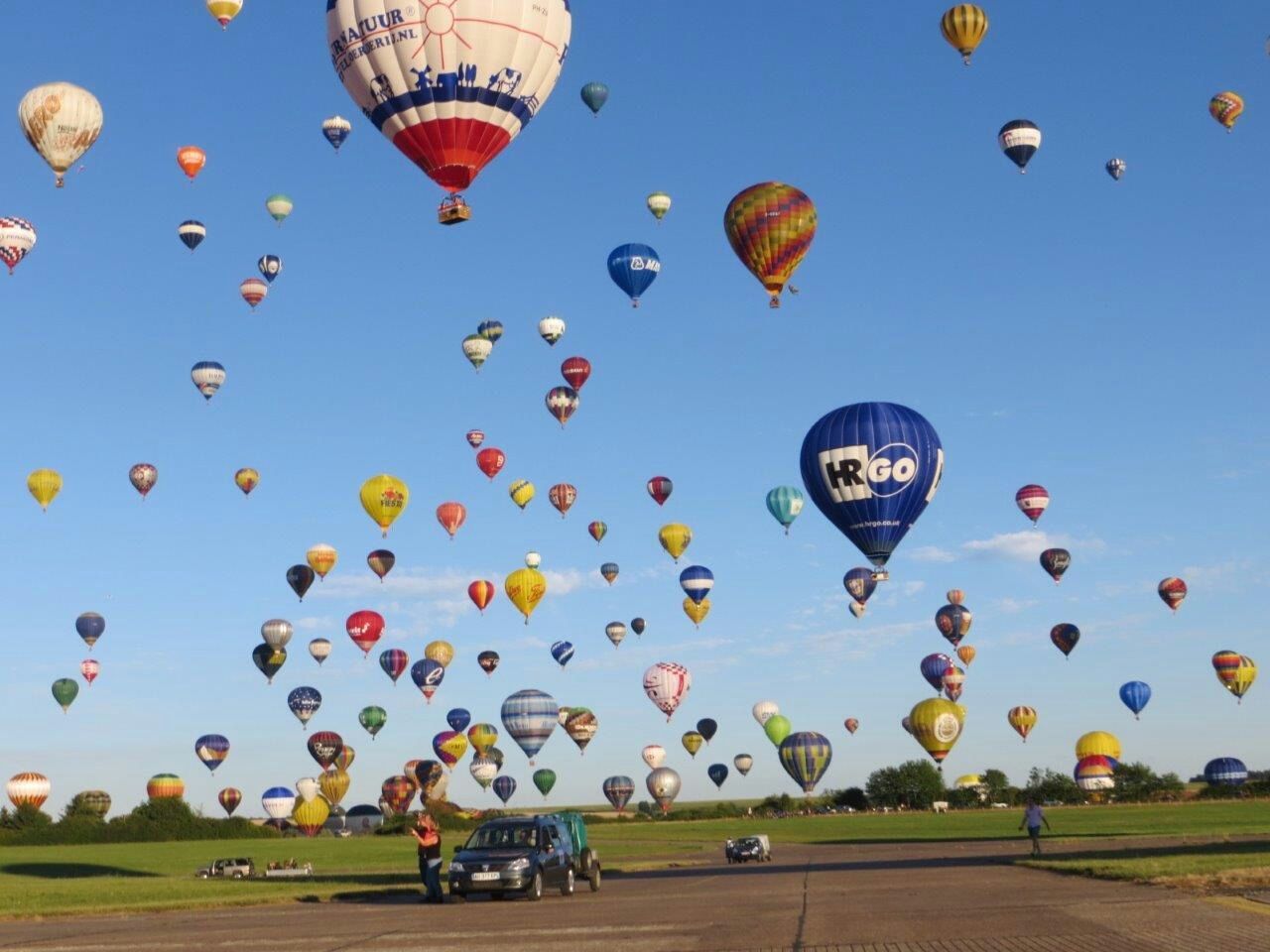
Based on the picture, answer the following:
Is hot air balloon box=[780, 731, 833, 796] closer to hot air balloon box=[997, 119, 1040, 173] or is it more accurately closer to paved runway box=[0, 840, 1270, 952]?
hot air balloon box=[997, 119, 1040, 173]

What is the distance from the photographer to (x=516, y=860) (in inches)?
1144

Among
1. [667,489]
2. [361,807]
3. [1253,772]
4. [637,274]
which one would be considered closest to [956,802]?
[1253,772]

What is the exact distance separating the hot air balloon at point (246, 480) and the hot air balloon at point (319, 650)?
13249 mm

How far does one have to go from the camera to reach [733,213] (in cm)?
5978

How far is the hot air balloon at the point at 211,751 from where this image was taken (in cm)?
10694

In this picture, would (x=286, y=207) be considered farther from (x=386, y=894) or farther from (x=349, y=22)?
(x=386, y=894)

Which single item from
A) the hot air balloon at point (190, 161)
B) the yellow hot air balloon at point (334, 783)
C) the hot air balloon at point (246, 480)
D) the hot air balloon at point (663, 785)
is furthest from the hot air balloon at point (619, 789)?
the hot air balloon at point (190, 161)

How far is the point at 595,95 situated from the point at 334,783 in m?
58.5

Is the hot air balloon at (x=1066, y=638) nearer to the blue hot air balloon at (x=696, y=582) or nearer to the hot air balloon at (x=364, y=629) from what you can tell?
the blue hot air balloon at (x=696, y=582)

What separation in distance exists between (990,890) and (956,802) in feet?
466

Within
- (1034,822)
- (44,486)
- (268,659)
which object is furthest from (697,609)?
(1034,822)

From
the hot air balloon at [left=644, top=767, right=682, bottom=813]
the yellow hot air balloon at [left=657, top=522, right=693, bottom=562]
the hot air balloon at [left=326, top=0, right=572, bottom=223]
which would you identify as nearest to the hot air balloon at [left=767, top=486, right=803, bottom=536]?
the yellow hot air balloon at [left=657, top=522, right=693, bottom=562]

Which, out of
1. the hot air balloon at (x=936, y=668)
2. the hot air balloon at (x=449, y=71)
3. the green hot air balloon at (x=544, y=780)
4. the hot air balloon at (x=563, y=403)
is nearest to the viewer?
the hot air balloon at (x=449, y=71)

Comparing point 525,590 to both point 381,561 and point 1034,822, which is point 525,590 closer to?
point 381,561
